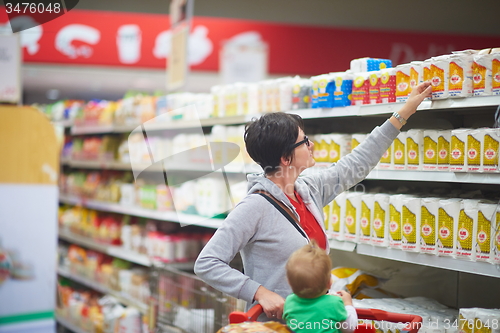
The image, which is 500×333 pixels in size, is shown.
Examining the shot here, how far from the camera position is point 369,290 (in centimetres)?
308

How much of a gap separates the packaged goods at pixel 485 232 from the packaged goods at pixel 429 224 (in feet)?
0.65

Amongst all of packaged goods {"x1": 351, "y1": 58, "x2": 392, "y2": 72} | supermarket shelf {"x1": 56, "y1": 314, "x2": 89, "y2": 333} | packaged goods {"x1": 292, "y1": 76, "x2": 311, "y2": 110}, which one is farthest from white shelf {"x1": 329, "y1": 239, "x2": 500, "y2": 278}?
supermarket shelf {"x1": 56, "y1": 314, "x2": 89, "y2": 333}

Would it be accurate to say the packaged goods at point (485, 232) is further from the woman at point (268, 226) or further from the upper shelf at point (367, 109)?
the woman at point (268, 226)

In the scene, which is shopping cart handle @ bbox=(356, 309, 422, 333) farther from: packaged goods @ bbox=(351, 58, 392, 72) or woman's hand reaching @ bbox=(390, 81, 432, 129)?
packaged goods @ bbox=(351, 58, 392, 72)

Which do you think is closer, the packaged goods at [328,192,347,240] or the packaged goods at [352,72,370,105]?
the packaged goods at [352,72,370,105]

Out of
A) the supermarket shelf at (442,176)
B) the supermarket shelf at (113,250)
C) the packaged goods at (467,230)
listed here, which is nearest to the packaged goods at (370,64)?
the supermarket shelf at (442,176)

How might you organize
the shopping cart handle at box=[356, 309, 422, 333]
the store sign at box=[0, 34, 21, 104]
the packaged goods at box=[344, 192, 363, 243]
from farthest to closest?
1. the store sign at box=[0, 34, 21, 104]
2. the packaged goods at box=[344, 192, 363, 243]
3. the shopping cart handle at box=[356, 309, 422, 333]

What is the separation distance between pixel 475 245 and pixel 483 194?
43 centimetres

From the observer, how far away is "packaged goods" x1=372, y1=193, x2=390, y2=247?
2.63 meters

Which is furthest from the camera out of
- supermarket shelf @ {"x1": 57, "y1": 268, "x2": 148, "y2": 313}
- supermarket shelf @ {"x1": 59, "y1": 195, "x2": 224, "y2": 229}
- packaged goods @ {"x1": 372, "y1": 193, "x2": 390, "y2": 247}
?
supermarket shelf @ {"x1": 57, "y1": 268, "x2": 148, "y2": 313}

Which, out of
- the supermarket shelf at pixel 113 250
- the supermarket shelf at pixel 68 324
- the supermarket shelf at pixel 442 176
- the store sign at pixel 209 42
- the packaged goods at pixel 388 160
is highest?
the store sign at pixel 209 42

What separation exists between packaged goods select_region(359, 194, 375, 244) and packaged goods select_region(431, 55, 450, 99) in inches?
24.9

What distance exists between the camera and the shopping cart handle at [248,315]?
6.20 ft

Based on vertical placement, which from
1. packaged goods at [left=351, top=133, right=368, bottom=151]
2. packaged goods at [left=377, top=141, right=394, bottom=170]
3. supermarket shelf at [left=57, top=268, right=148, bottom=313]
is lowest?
supermarket shelf at [left=57, top=268, right=148, bottom=313]
